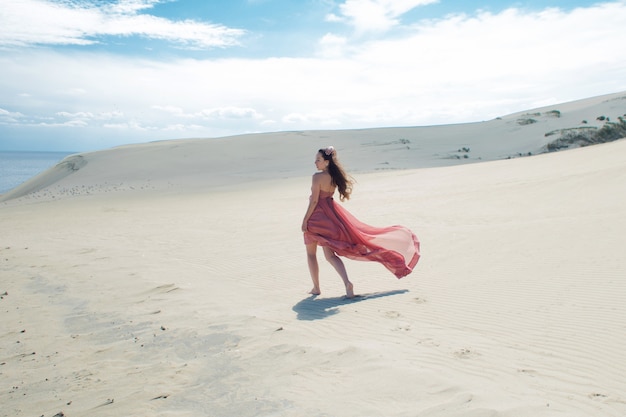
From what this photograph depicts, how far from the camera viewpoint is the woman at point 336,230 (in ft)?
20.7

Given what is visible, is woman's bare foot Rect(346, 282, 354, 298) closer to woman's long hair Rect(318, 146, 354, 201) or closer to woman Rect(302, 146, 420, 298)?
woman Rect(302, 146, 420, 298)

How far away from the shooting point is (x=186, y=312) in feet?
21.0

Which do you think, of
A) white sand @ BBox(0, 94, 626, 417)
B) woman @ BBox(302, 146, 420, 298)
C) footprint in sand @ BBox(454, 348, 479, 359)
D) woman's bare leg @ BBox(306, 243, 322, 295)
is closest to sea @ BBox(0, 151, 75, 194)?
white sand @ BBox(0, 94, 626, 417)

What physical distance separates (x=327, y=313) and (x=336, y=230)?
→ 3.31ft

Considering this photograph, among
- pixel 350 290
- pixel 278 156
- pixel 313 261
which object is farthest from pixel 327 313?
pixel 278 156

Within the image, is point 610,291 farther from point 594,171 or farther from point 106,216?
point 106,216

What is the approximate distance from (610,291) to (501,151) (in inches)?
966

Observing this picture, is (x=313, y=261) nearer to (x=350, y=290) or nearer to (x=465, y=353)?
(x=350, y=290)

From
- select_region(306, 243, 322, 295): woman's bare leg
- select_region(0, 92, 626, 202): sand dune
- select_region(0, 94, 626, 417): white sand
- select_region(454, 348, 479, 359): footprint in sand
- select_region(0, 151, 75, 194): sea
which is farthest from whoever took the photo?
select_region(0, 151, 75, 194): sea

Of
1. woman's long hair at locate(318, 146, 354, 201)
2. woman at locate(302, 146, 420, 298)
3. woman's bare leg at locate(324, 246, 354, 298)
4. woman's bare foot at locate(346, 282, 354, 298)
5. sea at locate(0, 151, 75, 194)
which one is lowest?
woman's bare foot at locate(346, 282, 354, 298)

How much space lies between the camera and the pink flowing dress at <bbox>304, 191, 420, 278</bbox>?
6.36 m

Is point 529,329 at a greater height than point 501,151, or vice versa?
point 501,151

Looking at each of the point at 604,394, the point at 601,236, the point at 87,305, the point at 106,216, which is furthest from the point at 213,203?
the point at 604,394

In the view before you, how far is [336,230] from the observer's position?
6363 millimetres
